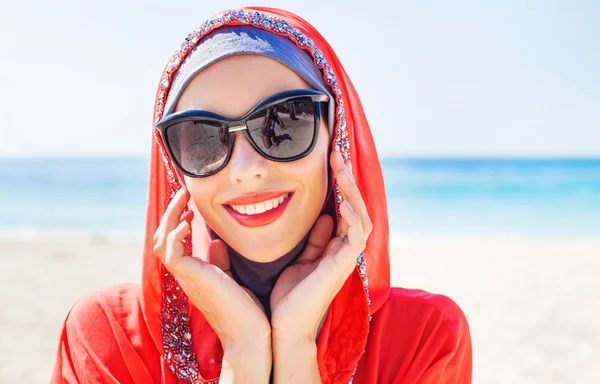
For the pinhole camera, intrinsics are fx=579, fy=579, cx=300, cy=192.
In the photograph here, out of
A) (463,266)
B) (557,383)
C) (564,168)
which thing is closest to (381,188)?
(557,383)

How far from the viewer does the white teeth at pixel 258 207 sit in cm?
188

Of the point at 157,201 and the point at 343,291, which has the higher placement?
the point at 157,201

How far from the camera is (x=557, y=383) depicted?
199 inches

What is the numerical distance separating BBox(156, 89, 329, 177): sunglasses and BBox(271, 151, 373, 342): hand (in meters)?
0.23

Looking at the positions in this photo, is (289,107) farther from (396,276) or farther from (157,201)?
(396,276)

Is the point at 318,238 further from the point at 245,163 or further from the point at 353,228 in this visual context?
the point at 245,163

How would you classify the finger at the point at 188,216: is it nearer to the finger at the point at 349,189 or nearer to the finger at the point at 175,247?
the finger at the point at 175,247

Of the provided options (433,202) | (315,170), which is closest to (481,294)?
(315,170)

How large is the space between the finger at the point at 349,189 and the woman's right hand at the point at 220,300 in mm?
473

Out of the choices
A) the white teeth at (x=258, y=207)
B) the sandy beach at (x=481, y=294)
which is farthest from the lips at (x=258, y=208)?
the sandy beach at (x=481, y=294)

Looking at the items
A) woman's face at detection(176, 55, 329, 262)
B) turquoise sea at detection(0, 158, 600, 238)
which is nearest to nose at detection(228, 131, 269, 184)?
woman's face at detection(176, 55, 329, 262)

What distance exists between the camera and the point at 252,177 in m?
1.83

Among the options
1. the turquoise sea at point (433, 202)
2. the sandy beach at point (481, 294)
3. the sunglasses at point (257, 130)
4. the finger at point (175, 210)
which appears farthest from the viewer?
the turquoise sea at point (433, 202)

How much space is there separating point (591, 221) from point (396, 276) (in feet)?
49.7
